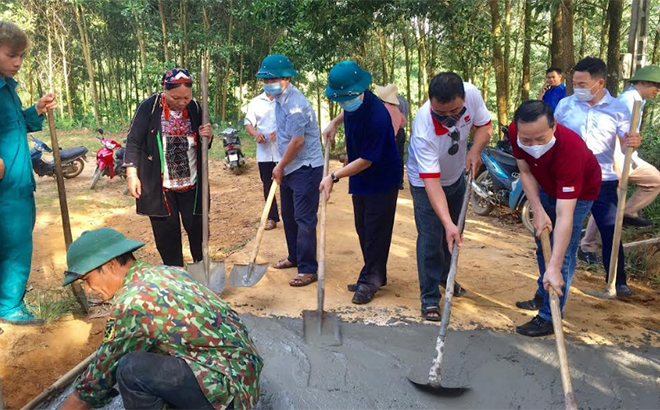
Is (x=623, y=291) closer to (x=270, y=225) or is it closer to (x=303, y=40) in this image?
(x=270, y=225)

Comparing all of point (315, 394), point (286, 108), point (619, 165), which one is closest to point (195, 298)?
point (315, 394)

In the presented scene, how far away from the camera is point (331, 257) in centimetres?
492

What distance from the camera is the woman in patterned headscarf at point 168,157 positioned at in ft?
12.0

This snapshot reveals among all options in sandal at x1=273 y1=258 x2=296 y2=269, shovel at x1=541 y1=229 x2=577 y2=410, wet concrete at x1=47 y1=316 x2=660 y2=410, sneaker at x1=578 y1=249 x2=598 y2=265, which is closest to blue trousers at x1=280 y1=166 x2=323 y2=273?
sandal at x1=273 y1=258 x2=296 y2=269

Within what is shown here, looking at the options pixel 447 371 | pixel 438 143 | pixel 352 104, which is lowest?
pixel 447 371

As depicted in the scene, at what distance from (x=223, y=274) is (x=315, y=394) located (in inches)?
59.3

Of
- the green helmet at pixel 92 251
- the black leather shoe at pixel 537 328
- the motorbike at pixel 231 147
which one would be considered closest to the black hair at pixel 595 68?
the black leather shoe at pixel 537 328

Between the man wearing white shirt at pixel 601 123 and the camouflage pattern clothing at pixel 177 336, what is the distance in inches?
118

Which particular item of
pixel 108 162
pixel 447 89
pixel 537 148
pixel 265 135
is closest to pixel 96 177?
pixel 108 162

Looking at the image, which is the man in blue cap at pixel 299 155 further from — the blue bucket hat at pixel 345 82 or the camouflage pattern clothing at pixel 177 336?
the camouflage pattern clothing at pixel 177 336

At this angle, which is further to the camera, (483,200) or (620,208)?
(483,200)

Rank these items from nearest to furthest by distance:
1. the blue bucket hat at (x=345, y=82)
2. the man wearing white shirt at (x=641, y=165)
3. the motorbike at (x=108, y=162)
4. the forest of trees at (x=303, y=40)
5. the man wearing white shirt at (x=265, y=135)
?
1. the blue bucket hat at (x=345, y=82)
2. the man wearing white shirt at (x=641, y=165)
3. the man wearing white shirt at (x=265, y=135)
4. the motorbike at (x=108, y=162)
5. the forest of trees at (x=303, y=40)

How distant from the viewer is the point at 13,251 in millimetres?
3303

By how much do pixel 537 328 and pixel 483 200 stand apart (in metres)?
3.90
